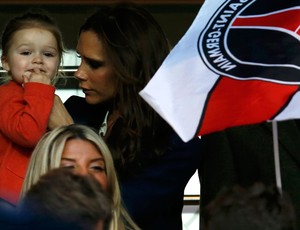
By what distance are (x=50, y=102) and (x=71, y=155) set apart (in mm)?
589

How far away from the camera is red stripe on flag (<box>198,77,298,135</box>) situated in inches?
184

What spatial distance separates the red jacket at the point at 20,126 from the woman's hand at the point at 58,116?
0.05 meters

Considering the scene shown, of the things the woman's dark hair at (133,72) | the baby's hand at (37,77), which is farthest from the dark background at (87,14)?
the baby's hand at (37,77)

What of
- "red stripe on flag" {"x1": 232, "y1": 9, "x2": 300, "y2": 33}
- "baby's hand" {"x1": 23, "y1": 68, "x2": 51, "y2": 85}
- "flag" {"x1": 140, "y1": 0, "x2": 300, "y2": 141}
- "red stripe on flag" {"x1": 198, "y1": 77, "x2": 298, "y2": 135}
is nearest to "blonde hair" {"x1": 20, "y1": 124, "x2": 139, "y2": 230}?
"flag" {"x1": 140, "y1": 0, "x2": 300, "y2": 141}

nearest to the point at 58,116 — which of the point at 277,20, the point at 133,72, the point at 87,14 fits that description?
the point at 133,72

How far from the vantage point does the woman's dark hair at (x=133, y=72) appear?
5.18m

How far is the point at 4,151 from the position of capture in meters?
5.16

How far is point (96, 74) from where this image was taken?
209 inches

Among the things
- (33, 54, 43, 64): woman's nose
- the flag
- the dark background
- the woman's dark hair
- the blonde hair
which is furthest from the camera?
the dark background

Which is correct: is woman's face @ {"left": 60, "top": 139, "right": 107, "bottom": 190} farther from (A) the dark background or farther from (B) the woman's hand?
(A) the dark background

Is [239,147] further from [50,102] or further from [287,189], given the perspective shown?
[50,102]

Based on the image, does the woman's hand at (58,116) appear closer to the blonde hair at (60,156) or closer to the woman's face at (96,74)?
the woman's face at (96,74)

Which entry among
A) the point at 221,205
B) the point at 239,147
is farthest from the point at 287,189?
the point at 221,205

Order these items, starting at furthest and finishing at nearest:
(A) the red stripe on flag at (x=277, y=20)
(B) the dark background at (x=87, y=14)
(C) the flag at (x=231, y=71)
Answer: (B) the dark background at (x=87, y=14) → (A) the red stripe on flag at (x=277, y=20) → (C) the flag at (x=231, y=71)
